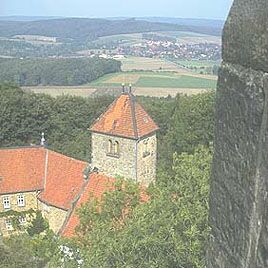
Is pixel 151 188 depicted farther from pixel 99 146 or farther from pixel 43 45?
pixel 43 45

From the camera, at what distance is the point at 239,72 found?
1.94 m

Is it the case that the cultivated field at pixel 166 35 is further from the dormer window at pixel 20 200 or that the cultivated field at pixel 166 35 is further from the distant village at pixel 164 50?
the dormer window at pixel 20 200

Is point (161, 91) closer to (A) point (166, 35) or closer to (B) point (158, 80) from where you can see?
(B) point (158, 80)

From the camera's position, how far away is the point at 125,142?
920 inches

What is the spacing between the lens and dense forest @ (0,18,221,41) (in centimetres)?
16062

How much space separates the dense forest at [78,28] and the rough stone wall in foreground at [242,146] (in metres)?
150

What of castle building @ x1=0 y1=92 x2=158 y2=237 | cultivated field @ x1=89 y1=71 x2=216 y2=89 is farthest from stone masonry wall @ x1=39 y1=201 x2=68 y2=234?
cultivated field @ x1=89 y1=71 x2=216 y2=89

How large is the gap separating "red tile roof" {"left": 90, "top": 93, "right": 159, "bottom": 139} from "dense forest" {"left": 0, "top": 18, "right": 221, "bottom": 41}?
128 meters

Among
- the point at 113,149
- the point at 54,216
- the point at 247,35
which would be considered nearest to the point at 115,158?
the point at 113,149

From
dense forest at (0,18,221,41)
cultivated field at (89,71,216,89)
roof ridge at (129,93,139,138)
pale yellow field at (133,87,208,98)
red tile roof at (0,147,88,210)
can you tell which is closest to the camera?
roof ridge at (129,93,139,138)

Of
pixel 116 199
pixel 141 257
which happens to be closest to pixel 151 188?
pixel 116 199

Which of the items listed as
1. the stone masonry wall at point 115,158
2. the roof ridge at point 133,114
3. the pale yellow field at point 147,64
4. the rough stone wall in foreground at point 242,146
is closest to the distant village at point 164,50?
the pale yellow field at point 147,64

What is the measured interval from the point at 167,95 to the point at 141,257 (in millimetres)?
57481

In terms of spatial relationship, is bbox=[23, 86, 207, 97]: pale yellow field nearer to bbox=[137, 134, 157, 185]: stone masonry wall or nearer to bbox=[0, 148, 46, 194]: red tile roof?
bbox=[0, 148, 46, 194]: red tile roof
